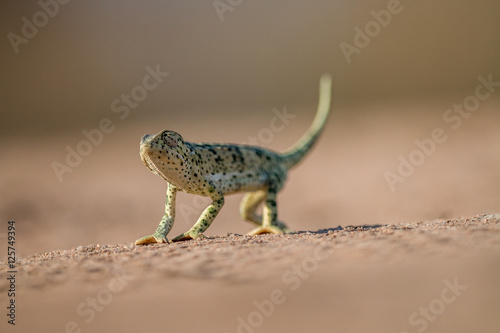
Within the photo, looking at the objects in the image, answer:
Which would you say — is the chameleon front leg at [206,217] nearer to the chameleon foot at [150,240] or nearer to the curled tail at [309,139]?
the chameleon foot at [150,240]

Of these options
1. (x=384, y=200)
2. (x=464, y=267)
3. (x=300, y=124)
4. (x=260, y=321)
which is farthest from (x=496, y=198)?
(x=300, y=124)

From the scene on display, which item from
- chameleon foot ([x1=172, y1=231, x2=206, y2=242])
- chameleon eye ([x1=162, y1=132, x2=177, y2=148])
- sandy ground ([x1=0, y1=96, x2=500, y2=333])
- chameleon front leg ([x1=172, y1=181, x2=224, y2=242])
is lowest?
sandy ground ([x1=0, y1=96, x2=500, y2=333])

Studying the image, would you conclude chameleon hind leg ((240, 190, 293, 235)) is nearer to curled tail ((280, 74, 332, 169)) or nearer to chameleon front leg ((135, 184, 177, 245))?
curled tail ((280, 74, 332, 169))

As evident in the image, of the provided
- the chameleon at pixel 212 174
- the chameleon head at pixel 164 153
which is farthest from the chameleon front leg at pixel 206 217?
the chameleon head at pixel 164 153

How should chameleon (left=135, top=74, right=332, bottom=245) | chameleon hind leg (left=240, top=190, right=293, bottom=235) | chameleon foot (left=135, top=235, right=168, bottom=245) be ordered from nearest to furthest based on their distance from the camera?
chameleon (left=135, top=74, right=332, bottom=245) < chameleon foot (left=135, top=235, right=168, bottom=245) < chameleon hind leg (left=240, top=190, right=293, bottom=235)

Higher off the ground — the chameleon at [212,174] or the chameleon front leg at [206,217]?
the chameleon at [212,174]

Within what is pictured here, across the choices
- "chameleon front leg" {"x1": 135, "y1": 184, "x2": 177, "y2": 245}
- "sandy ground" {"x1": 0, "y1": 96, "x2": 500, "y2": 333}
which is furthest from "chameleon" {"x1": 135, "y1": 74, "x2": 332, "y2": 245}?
"sandy ground" {"x1": 0, "y1": 96, "x2": 500, "y2": 333}

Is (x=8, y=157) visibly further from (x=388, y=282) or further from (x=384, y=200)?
(x=388, y=282)

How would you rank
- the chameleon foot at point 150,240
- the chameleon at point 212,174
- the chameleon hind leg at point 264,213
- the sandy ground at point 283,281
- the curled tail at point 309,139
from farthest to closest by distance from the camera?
the curled tail at point 309,139 < the chameleon hind leg at point 264,213 < the chameleon foot at point 150,240 < the chameleon at point 212,174 < the sandy ground at point 283,281
